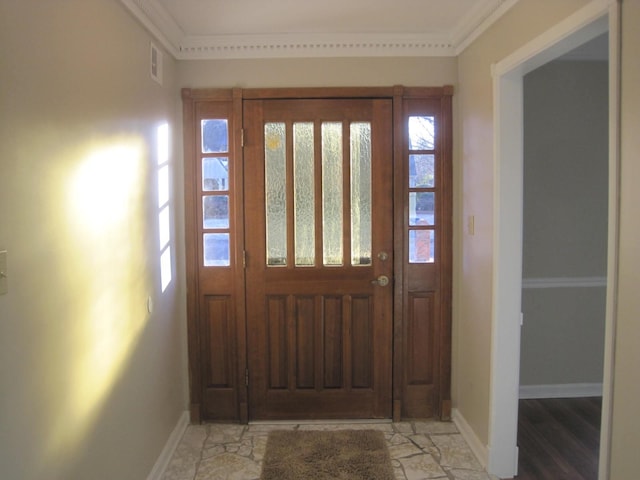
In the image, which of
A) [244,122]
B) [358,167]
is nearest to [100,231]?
[244,122]

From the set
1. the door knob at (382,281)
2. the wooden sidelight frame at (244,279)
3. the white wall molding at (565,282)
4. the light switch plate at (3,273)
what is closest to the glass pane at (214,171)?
the wooden sidelight frame at (244,279)

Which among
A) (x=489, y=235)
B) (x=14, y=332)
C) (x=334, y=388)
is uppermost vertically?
(x=489, y=235)

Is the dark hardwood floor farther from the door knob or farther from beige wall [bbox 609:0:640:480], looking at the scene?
the door knob

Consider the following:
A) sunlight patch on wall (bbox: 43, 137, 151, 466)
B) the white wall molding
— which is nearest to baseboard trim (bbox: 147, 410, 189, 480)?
sunlight patch on wall (bbox: 43, 137, 151, 466)

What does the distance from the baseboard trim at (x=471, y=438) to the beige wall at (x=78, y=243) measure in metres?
1.80

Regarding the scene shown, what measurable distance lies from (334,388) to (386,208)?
1256 mm

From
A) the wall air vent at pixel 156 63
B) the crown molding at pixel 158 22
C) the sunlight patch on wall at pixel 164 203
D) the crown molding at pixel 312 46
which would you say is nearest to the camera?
the crown molding at pixel 158 22

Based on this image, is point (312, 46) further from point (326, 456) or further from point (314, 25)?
point (326, 456)

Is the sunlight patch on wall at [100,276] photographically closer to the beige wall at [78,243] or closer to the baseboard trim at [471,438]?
the beige wall at [78,243]

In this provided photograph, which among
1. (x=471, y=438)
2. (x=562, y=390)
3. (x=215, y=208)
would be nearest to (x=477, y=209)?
(x=471, y=438)

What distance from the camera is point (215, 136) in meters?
2.89

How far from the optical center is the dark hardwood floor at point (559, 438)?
8.05 feet

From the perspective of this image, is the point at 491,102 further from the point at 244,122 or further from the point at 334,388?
the point at 334,388

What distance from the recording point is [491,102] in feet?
7.80
